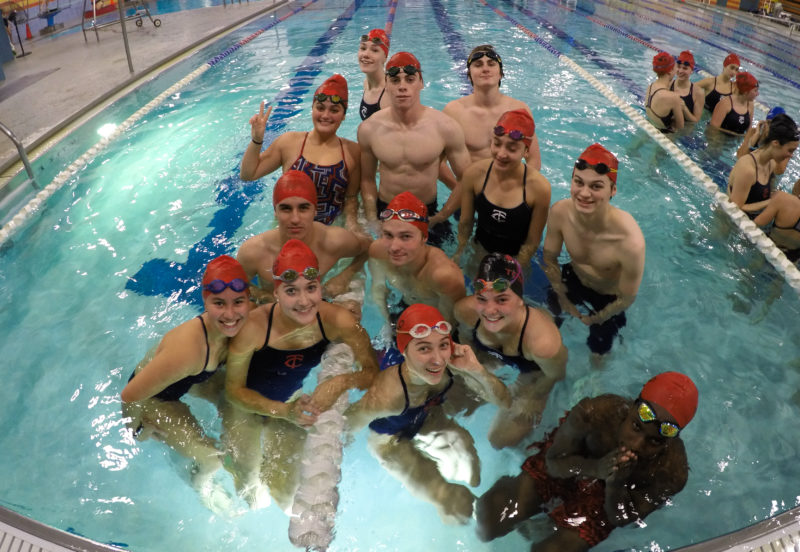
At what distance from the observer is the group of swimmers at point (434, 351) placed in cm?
216

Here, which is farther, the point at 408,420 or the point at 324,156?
the point at 324,156

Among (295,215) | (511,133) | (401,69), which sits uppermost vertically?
(401,69)

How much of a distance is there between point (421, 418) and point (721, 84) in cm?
631

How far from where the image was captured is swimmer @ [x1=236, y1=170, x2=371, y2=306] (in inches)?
115

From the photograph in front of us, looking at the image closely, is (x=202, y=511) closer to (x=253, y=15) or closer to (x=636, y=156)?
(x=636, y=156)

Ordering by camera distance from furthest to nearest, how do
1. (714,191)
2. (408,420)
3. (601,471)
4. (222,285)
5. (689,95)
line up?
1. (689,95)
2. (714,191)
3. (408,420)
4. (222,285)
5. (601,471)

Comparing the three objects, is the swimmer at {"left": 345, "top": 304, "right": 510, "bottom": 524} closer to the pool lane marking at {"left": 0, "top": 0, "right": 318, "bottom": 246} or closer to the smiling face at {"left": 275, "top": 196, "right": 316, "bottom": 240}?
the smiling face at {"left": 275, "top": 196, "right": 316, "bottom": 240}

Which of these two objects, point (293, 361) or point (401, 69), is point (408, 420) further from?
point (401, 69)

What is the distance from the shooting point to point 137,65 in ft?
27.2

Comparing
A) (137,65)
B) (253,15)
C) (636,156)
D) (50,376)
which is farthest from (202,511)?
(253,15)

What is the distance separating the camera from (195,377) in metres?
2.52

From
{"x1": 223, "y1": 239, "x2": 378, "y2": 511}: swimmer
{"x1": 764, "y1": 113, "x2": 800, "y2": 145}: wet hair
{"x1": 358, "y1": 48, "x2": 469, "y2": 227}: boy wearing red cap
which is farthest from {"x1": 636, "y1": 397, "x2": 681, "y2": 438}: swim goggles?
{"x1": 764, "y1": 113, "x2": 800, "y2": 145}: wet hair

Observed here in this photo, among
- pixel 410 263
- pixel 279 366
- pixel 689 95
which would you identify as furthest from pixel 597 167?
pixel 689 95

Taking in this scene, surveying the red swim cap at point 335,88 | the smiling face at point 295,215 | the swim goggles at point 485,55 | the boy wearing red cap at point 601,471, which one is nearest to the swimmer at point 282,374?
the smiling face at point 295,215
